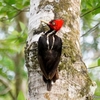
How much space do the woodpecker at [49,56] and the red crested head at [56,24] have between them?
0.06m

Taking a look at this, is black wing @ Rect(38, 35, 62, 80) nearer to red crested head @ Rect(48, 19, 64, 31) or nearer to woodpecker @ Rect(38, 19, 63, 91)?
woodpecker @ Rect(38, 19, 63, 91)

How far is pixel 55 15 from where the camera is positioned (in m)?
2.14

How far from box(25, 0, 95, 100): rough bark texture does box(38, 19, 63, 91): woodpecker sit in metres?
0.05

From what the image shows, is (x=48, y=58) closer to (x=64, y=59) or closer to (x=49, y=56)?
(x=49, y=56)

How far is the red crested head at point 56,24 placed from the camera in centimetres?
195

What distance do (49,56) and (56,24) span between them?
206 millimetres

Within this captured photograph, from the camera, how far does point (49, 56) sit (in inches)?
72.6

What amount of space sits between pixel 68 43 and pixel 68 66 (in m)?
0.15

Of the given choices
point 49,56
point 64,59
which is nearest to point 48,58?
point 49,56

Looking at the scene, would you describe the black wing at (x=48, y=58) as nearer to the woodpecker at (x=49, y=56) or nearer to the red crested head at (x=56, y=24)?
the woodpecker at (x=49, y=56)

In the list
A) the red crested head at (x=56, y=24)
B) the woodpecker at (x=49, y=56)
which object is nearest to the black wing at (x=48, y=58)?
the woodpecker at (x=49, y=56)

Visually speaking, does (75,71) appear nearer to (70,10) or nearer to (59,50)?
(59,50)

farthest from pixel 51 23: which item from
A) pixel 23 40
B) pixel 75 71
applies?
pixel 23 40

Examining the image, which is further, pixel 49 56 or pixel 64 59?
pixel 64 59
